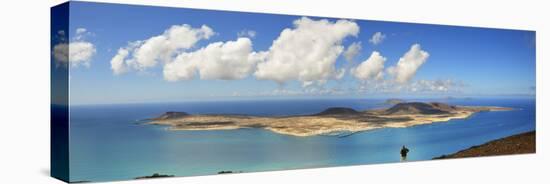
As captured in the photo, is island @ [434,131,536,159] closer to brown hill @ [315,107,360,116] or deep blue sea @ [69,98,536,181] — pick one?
deep blue sea @ [69,98,536,181]

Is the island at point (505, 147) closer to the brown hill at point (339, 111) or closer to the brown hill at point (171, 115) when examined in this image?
the brown hill at point (339, 111)

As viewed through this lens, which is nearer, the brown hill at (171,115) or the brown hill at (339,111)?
the brown hill at (171,115)

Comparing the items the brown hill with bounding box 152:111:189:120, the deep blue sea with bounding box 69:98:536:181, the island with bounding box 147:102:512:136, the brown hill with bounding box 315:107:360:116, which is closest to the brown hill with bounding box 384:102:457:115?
the island with bounding box 147:102:512:136

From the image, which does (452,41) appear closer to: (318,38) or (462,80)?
(462,80)

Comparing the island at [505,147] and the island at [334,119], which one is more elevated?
the island at [334,119]

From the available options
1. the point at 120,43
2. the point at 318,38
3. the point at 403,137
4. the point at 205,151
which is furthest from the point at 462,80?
the point at 120,43

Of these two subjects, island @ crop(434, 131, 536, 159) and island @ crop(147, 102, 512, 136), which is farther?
island @ crop(434, 131, 536, 159)

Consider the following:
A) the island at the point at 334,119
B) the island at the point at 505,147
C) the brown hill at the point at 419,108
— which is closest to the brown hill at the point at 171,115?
the island at the point at 334,119

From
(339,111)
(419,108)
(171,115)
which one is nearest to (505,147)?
(419,108)
